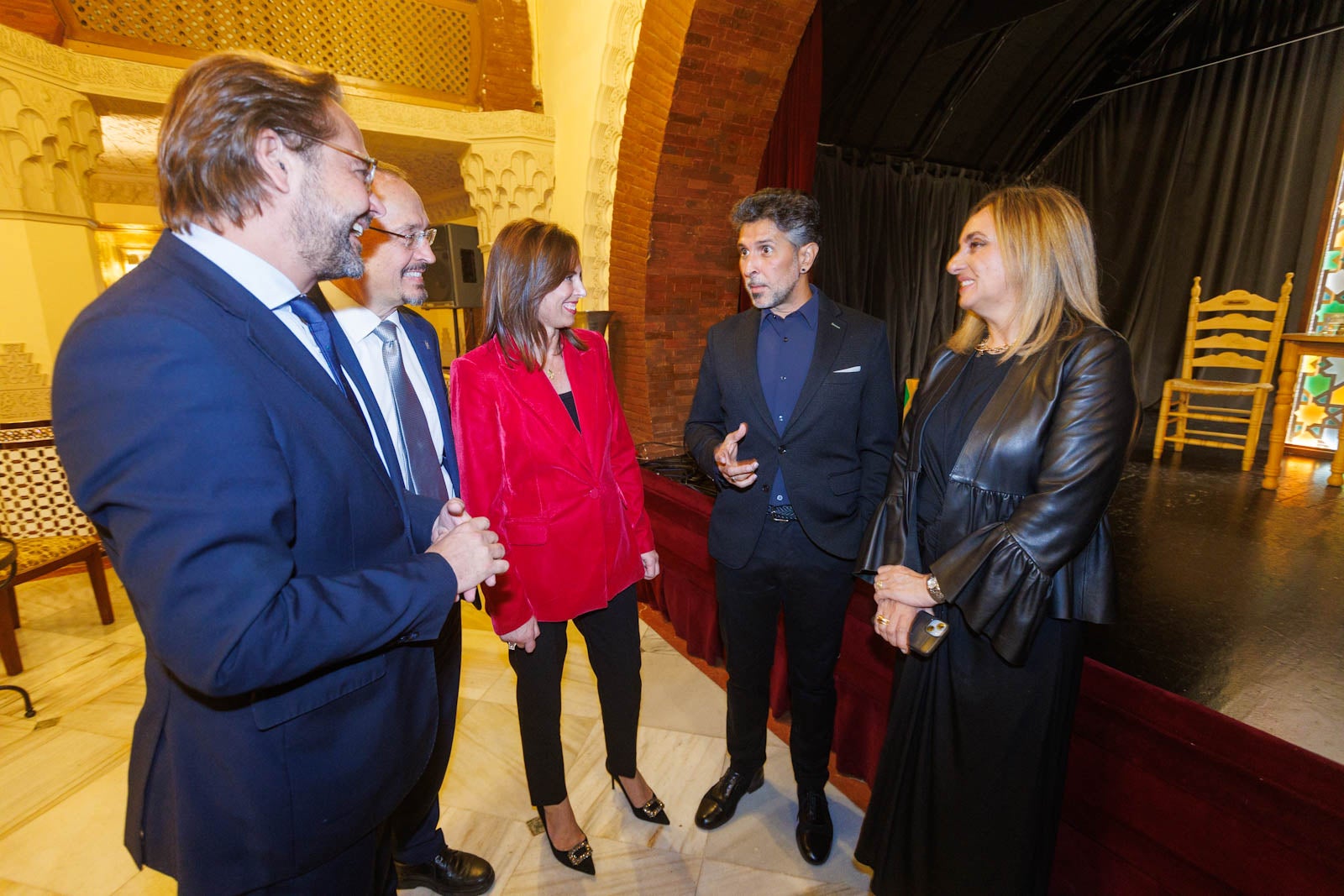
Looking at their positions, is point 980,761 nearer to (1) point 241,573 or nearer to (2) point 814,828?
(2) point 814,828

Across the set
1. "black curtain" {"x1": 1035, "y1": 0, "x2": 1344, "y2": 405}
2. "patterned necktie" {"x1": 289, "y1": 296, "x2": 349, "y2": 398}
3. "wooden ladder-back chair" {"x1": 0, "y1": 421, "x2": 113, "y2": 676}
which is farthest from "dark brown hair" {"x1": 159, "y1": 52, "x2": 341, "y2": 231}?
"black curtain" {"x1": 1035, "y1": 0, "x2": 1344, "y2": 405}

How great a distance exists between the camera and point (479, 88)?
5.27m

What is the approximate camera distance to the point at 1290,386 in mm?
4039

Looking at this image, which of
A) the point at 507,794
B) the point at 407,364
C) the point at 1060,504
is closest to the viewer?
the point at 1060,504

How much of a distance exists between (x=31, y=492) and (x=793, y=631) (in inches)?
163

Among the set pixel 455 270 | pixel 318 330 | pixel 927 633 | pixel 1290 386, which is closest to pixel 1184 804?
pixel 927 633

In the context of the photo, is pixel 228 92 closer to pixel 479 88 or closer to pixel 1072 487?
pixel 1072 487

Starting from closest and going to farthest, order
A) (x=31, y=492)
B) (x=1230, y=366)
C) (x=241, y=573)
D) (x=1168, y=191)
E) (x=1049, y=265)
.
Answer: (x=241, y=573) → (x=1049, y=265) → (x=31, y=492) → (x=1230, y=366) → (x=1168, y=191)

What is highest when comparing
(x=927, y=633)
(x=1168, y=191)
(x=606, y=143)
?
(x=1168, y=191)

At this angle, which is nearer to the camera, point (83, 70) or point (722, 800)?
point (722, 800)

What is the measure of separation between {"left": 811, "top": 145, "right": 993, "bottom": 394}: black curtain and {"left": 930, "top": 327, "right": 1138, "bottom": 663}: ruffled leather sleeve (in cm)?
538

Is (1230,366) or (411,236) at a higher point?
(411,236)

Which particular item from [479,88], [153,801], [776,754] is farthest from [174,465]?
[479,88]

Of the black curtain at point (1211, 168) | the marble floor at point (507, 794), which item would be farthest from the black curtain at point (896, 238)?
Result: the marble floor at point (507, 794)
